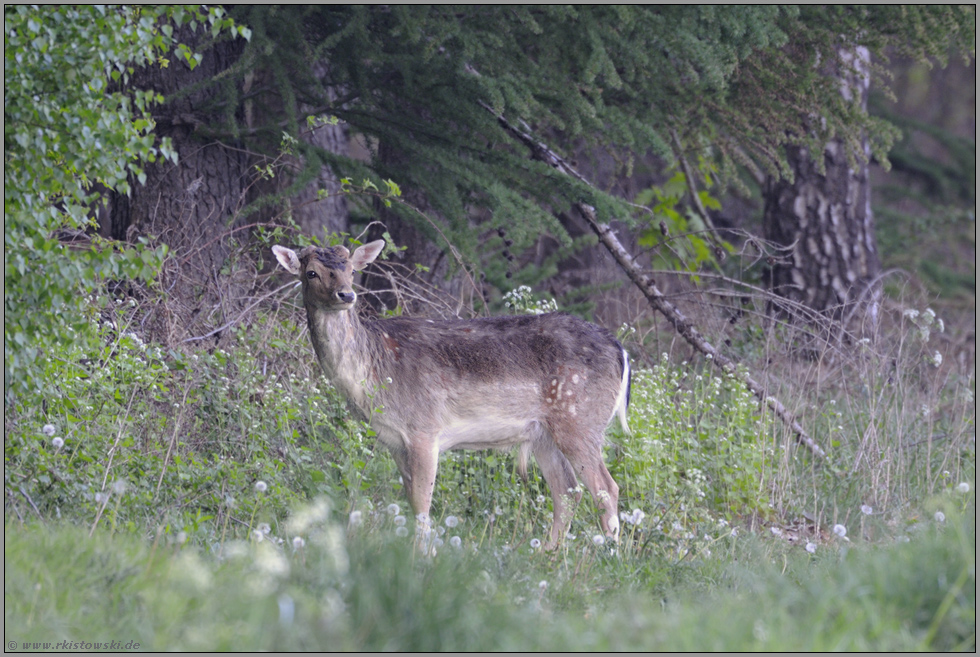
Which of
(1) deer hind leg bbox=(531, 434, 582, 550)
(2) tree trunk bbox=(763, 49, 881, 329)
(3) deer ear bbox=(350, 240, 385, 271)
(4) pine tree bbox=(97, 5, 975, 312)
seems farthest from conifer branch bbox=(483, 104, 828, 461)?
(2) tree trunk bbox=(763, 49, 881, 329)

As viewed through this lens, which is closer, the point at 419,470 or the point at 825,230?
the point at 419,470

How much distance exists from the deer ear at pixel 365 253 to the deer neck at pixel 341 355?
406 millimetres

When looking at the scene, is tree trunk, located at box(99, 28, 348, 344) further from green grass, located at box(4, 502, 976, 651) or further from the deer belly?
green grass, located at box(4, 502, 976, 651)

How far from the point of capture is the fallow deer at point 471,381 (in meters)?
6.12

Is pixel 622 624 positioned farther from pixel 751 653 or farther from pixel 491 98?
pixel 491 98

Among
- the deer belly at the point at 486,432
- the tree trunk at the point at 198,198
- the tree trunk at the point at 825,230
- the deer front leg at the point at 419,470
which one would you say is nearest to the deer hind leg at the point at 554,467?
the deer belly at the point at 486,432

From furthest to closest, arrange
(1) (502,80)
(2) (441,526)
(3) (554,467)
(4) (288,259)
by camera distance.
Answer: (1) (502,80) → (3) (554,467) → (4) (288,259) → (2) (441,526)

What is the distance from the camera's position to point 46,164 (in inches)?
173

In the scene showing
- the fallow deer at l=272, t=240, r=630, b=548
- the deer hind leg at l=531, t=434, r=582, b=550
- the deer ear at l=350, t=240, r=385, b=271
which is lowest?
the deer hind leg at l=531, t=434, r=582, b=550

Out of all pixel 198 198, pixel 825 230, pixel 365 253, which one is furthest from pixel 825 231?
pixel 198 198

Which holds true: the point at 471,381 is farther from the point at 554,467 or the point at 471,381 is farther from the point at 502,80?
the point at 502,80

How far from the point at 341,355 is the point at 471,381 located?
2.91 ft

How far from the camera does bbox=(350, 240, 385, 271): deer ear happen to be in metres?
6.36

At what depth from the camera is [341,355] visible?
6.13m
